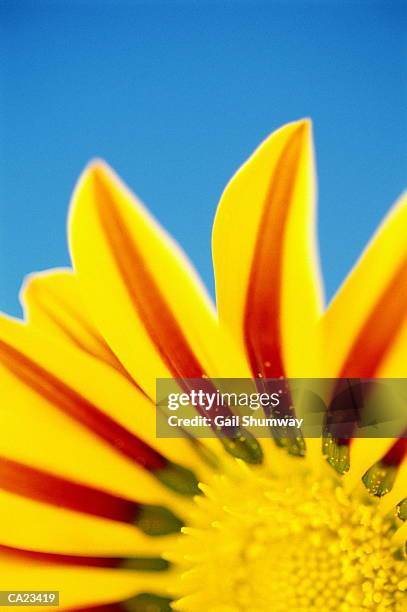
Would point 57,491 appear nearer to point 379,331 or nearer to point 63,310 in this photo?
point 63,310

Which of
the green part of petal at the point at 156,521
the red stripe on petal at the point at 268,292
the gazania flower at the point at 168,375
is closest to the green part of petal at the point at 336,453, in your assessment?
the gazania flower at the point at 168,375

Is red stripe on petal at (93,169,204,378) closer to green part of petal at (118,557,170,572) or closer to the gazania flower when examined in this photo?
the gazania flower

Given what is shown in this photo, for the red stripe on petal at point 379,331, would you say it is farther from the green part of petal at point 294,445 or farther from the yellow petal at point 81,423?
the yellow petal at point 81,423

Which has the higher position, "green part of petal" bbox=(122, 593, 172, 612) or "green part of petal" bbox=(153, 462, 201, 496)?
"green part of petal" bbox=(153, 462, 201, 496)

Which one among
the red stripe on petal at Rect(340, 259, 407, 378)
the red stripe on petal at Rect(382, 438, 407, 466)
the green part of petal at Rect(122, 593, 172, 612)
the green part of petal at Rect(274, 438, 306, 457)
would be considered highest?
the red stripe on petal at Rect(340, 259, 407, 378)

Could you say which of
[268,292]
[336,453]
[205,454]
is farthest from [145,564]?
[268,292]

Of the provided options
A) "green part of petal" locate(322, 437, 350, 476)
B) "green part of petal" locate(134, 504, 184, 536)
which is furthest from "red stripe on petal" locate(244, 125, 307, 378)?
"green part of petal" locate(134, 504, 184, 536)
